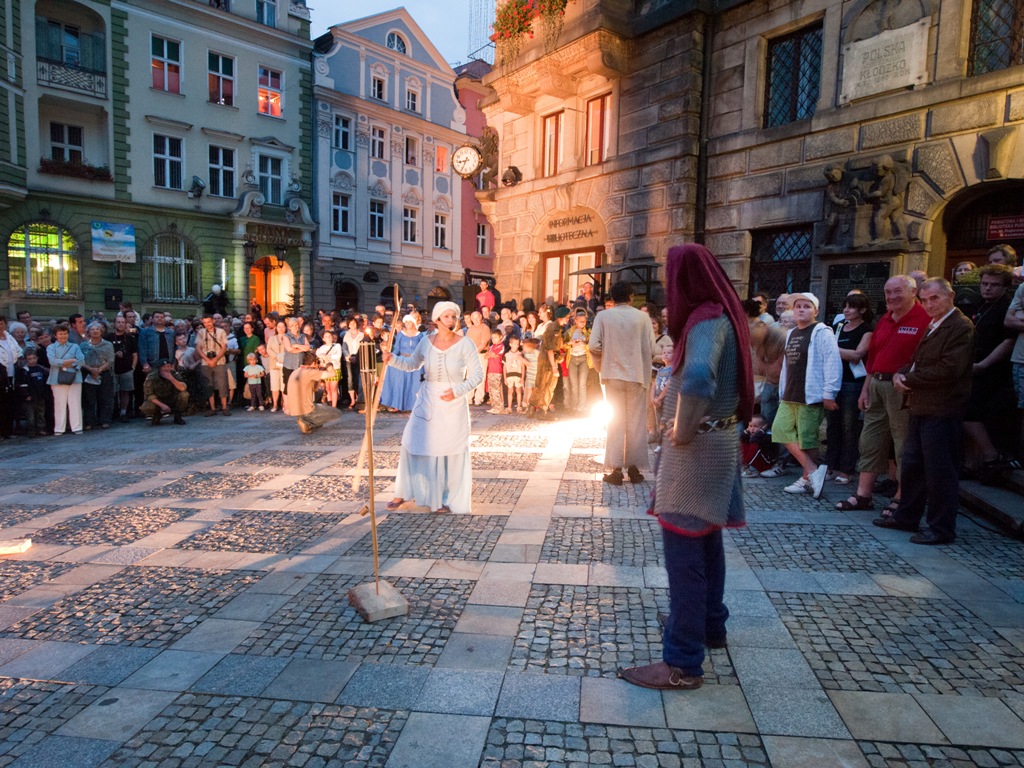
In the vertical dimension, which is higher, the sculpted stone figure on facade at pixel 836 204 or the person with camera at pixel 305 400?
the sculpted stone figure on facade at pixel 836 204

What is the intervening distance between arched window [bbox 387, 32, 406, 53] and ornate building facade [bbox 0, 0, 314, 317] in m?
4.94

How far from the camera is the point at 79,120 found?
81.1 ft

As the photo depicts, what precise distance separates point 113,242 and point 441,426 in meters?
23.9

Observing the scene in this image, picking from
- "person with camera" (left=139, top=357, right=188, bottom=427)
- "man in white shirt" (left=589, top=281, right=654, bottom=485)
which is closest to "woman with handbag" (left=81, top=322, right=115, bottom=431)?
"person with camera" (left=139, top=357, right=188, bottom=427)

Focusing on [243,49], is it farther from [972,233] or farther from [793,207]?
[972,233]

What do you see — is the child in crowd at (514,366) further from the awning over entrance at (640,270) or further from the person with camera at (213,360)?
the person with camera at (213,360)

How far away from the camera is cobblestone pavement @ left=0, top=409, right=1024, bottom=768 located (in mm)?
2787

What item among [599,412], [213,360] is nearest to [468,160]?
[213,360]

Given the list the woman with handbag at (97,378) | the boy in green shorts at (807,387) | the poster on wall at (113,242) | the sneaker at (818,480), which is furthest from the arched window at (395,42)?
the sneaker at (818,480)

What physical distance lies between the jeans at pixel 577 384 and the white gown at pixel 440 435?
600 cm

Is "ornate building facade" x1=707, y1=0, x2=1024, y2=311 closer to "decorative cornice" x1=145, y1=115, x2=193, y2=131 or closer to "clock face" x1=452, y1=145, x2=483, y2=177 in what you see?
"clock face" x1=452, y1=145, x2=483, y2=177

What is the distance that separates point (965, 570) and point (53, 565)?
22.0 feet

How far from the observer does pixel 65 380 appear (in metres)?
11.0

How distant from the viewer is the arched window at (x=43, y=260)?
2278cm
